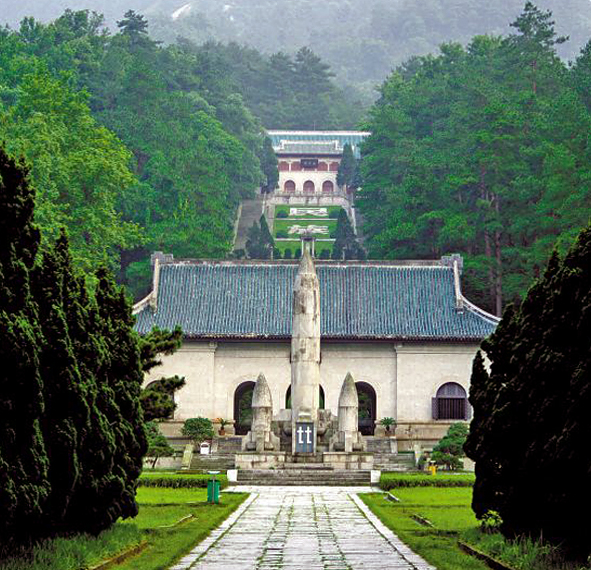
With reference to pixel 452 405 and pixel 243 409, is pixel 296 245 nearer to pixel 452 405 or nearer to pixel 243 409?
pixel 243 409

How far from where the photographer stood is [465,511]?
26.6 metres

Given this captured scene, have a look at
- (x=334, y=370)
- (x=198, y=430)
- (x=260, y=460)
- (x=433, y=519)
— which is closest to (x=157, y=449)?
(x=260, y=460)

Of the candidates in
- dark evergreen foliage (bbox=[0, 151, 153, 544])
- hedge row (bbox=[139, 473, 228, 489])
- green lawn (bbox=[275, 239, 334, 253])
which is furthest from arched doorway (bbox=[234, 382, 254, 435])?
dark evergreen foliage (bbox=[0, 151, 153, 544])

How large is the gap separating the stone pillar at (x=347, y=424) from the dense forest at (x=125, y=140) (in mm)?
9398

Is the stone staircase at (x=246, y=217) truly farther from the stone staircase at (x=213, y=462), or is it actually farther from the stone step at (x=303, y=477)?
the stone step at (x=303, y=477)

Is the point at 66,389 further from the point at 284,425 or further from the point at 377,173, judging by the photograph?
the point at 377,173

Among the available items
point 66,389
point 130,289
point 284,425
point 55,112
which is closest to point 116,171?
point 55,112

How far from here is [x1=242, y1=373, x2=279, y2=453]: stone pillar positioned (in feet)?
141

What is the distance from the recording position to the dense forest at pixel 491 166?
5688 centimetres

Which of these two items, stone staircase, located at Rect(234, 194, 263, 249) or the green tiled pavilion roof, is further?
the green tiled pavilion roof

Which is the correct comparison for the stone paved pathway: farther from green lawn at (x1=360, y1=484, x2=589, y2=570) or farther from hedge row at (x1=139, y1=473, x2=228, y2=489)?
hedge row at (x1=139, y1=473, x2=228, y2=489)

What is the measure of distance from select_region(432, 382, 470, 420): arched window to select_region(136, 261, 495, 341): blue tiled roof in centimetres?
205

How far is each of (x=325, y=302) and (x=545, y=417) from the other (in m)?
36.4

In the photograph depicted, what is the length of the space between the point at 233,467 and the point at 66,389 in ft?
85.9
